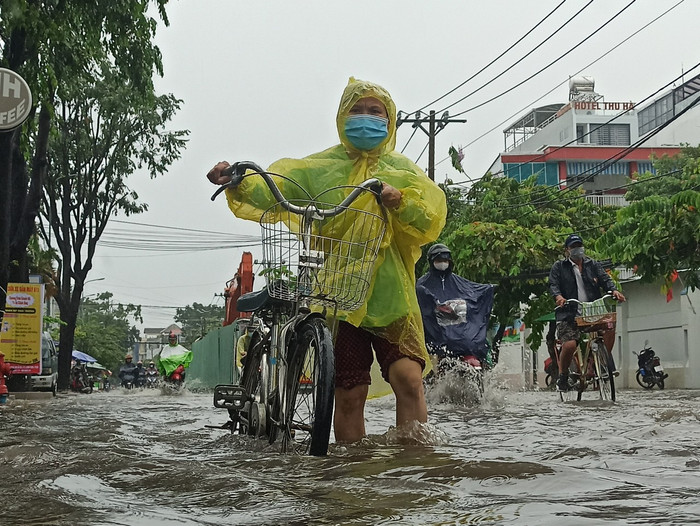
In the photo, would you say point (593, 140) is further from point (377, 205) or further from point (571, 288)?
point (377, 205)

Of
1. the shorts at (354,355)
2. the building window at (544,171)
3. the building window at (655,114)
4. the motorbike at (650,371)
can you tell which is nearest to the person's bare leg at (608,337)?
the shorts at (354,355)

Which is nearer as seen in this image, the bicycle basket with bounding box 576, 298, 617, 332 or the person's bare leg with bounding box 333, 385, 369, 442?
the person's bare leg with bounding box 333, 385, 369, 442

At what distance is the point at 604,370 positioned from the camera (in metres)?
10.1

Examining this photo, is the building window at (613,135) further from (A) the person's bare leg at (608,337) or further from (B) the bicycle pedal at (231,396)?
(B) the bicycle pedal at (231,396)

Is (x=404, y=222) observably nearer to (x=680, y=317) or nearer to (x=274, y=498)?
(x=274, y=498)

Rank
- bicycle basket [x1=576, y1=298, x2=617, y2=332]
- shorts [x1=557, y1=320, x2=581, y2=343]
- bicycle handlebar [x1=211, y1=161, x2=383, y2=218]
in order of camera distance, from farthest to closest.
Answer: shorts [x1=557, y1=320, x2=581, y2=343]
bicycle basket [x1=576, y1=298, x2=617, y2=332]
bicycle handlebar [x1=211, y1=161, x2=383, y2=218]

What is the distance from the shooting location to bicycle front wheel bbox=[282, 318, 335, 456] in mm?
3941

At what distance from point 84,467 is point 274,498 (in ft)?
3.80

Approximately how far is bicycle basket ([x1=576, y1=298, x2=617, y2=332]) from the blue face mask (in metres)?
5.57

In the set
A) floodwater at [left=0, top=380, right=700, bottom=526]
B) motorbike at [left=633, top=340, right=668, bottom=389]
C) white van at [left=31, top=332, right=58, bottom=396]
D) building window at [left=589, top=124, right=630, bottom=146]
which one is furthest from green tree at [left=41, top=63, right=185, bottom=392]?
building window at [left=589, top=124, right=630, bottom=146]

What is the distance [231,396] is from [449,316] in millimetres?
5088

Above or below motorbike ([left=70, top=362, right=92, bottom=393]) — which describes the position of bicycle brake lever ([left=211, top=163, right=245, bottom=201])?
above

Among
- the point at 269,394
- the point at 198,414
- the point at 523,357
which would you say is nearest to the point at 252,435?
the point at 269,394

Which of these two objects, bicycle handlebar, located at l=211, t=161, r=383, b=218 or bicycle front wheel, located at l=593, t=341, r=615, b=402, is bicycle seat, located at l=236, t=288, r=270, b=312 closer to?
bicycle handlebar, located at l=211, t=161, r=383, b=218
